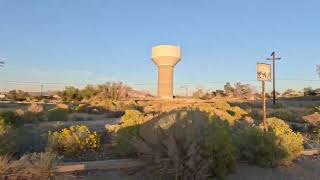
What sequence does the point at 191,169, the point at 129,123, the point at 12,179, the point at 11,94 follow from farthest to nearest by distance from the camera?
the point at 11,94
the point at 129,123
the point at 191,169
the point at 12,179

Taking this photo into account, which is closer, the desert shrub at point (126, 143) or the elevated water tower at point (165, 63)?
the desert shrub at point (126, 143)

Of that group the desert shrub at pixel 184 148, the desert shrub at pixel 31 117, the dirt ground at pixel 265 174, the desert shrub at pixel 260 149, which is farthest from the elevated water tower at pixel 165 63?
the desert shrub at pixel 184 148

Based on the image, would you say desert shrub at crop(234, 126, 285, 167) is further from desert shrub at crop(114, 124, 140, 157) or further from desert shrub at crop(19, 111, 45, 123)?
desert shrub at crop(19, 111, 45, 123)

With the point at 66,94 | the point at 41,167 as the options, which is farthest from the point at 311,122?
the point at 66,94

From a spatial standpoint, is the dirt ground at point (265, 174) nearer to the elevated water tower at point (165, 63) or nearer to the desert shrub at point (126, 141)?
the desert shrub at point (126, 141)

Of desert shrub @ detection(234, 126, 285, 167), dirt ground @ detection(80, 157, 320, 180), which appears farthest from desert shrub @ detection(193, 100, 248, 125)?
dirt ground @ detection(80, 157, 320, 180)

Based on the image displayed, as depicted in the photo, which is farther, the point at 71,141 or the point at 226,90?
the point at 226,90

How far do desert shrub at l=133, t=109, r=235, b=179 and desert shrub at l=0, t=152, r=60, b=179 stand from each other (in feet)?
6.95

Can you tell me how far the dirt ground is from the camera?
1006 centimetres

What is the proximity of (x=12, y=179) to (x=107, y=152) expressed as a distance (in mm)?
4403

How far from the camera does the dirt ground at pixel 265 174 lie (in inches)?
396

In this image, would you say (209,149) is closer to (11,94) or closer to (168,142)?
(168,142)

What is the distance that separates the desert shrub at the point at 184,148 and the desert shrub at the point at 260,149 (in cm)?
156

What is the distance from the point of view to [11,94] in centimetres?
11962
